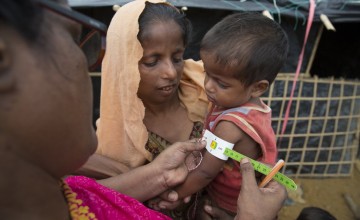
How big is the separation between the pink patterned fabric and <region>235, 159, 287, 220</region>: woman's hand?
33 centimetres

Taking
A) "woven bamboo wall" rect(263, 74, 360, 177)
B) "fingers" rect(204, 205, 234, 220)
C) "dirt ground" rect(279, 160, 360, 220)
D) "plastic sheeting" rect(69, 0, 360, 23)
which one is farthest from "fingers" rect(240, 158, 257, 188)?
"dirt ground" rect(279, 160, 360, 220)

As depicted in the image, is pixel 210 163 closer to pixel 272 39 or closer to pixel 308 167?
pixel 272 39

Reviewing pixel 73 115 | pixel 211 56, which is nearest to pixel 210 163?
pixel 211 56

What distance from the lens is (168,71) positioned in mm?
1792

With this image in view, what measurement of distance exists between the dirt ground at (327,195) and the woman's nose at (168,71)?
2638 millimetres

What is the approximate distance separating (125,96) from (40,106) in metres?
1.04

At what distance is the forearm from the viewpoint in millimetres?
1665

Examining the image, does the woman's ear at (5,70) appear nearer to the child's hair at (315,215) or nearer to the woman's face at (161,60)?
the woman's face at (161,60)

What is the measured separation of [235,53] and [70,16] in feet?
3.22

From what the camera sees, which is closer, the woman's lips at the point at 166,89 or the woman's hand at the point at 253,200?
the woman's hand at the point at 253,200

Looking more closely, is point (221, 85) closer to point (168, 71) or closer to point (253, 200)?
point (168, 71)

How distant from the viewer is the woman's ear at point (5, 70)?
637mm

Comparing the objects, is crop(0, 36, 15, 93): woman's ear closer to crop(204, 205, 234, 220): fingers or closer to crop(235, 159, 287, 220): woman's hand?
crop(235, 159, 287, 220): woman's hand

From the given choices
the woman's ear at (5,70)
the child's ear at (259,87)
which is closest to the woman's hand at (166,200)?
the child's ear at (259,87)
